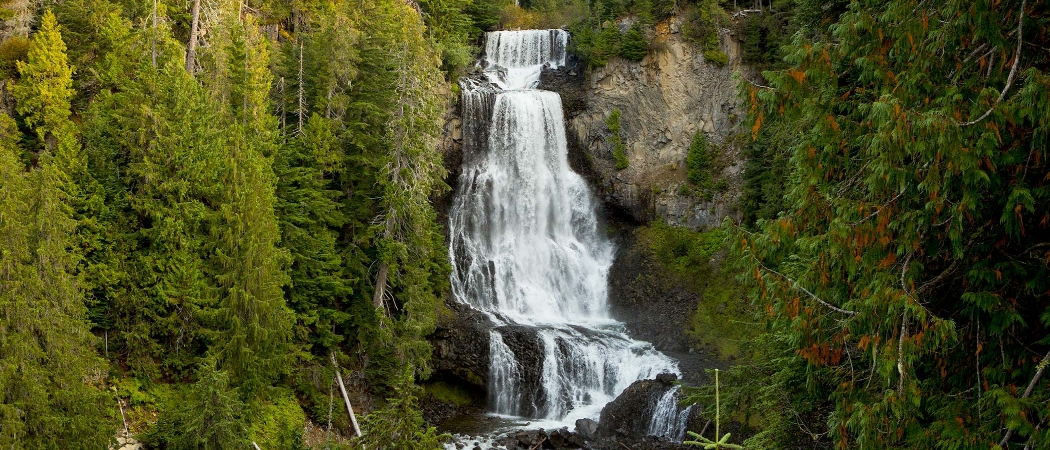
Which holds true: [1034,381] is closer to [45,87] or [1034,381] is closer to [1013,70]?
[1013,70]

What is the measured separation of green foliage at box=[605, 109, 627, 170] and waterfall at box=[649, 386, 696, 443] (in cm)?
1612

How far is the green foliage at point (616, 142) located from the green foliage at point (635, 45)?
2.82 metres

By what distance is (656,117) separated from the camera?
38875 mm

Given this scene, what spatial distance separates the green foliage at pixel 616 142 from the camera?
1515 inches

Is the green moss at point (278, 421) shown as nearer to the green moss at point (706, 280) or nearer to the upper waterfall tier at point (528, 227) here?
the upper waterfall tier at point (528, 227)

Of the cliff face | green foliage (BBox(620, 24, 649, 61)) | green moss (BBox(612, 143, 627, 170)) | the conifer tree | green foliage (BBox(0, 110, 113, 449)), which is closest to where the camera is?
green foliage (BBox(0, 110, 113, 449))

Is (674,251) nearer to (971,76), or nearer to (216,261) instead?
(216,261)

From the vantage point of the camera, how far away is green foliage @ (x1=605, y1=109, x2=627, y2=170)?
38469 mm

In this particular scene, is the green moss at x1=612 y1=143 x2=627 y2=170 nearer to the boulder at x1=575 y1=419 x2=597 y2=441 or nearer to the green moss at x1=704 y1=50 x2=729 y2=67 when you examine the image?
the green moss at x1=704 y1=50 x2=729 y2=67

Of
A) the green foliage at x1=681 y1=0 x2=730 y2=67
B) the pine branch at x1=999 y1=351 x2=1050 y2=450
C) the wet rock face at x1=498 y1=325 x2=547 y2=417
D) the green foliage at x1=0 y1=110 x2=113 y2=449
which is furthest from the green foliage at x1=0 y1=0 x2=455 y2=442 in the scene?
the green foliage at x1=681 y1=0 x2=730 y2=67

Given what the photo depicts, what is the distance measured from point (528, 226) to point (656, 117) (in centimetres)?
869

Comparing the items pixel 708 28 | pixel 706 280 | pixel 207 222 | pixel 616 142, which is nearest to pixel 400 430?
pixel 207 222

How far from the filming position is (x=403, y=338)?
80.6 feet

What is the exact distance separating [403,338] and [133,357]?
7.59 metres
